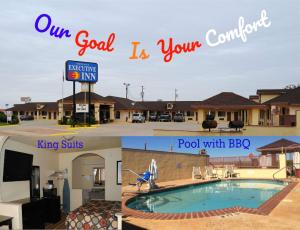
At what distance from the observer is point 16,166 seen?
7668 millimetres

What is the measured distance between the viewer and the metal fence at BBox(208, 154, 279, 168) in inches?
434

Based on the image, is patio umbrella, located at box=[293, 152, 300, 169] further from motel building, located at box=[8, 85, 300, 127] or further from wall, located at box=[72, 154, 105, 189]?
wall, located at box=[72, 154, 105, 189]

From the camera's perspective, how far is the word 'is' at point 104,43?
951 centimetres

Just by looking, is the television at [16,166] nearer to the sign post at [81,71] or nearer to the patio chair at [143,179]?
the patio chair at [143,179]

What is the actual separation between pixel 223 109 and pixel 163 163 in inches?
485

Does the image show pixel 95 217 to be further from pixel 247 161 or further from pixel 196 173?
pixel 247 161

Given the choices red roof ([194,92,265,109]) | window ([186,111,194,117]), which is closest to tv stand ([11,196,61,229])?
red roof ([194,92,265,109])

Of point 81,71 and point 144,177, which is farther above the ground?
point 81,71

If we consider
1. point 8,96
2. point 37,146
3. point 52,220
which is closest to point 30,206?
point 52,220

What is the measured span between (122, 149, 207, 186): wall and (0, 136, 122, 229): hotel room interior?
1.40ft

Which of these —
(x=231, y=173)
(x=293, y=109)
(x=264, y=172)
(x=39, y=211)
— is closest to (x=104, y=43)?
(x=39, y=211)

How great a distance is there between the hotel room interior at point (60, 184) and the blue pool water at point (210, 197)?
110 centimetres

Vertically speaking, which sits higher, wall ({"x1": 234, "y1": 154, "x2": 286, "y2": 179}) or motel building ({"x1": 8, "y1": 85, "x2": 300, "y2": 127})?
motel building ({"x1": 8, "y1": 85, "x2": 300, "y2": 127})

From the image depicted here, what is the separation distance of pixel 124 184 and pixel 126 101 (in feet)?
77.3
